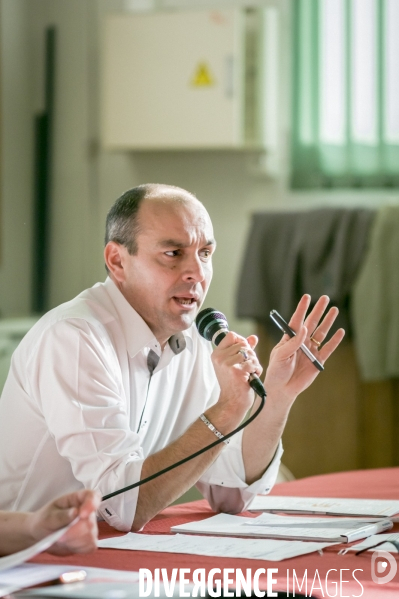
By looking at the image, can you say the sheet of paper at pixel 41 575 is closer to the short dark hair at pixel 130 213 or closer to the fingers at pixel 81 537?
the fingers at pixel 81 537

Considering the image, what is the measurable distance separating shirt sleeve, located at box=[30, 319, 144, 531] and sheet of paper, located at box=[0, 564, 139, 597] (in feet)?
0.99

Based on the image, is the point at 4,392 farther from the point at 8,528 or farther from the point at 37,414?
the point at 8,528

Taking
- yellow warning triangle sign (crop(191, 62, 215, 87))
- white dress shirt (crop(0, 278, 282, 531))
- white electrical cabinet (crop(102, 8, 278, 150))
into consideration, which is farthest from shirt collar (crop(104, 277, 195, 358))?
yellow warning triangle sign (crop(191, 62, 215, 87))

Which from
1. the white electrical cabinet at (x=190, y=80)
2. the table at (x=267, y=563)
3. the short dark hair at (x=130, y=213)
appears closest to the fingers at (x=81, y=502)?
the table at (x=267, y=563)

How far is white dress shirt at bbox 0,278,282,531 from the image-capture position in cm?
134

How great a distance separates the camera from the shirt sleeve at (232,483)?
156 cm

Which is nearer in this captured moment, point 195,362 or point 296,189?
point 195,362

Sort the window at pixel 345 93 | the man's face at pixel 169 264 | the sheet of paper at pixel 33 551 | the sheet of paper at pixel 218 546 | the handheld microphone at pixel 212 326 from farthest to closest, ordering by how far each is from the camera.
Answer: the window at pixel 345 93 → the man's face at pixel 169 264 → the handheld microphone at pixel 212 326 → the sheet of paper at pixel 218 546 → the sheet of paper at pixel 33 551

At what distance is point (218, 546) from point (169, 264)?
0.58 meters

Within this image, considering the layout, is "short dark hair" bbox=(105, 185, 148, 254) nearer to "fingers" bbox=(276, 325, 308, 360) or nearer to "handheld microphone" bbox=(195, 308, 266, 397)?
"handheld microphone" bbox=(195, 308, 266, 397)

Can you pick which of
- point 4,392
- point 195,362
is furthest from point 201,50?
point 4,392

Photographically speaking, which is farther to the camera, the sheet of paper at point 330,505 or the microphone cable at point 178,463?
the sheet of paper at point 330,505

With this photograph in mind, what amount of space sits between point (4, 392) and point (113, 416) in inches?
10.4

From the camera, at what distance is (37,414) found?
4.76 feet
